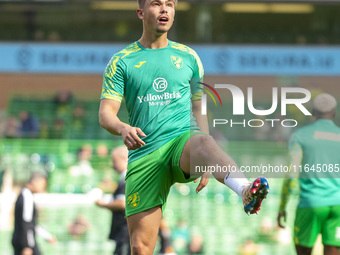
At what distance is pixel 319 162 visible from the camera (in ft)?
23.7

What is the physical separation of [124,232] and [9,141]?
36.2ft

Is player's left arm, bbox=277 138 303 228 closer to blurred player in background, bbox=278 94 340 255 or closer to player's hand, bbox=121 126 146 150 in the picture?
blurred player in background, bbox=278 94 340 255

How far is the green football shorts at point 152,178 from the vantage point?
5.22 metres

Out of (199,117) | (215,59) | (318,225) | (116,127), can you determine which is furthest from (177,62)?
(215,59)

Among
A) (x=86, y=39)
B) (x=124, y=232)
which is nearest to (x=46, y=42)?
(x=86, y=39)

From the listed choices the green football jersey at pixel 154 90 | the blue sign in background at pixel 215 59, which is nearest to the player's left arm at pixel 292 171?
the green football jersey at pixel 154 90

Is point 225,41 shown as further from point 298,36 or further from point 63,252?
point 63,252

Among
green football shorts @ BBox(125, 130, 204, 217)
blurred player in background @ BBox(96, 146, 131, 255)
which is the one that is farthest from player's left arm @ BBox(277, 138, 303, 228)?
blurred player in background @ BBox(96, 146, 131, 255)

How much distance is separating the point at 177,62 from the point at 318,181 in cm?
267

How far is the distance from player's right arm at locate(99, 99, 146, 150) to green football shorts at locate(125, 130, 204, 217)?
16.4 inches

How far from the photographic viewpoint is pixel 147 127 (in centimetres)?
529

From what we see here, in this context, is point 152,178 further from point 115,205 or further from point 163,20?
point 115,205

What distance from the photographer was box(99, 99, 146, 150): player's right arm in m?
4.59

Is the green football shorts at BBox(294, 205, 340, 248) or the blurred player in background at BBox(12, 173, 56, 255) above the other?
the green football shorts at BBox(294, 205, 340, 248)
